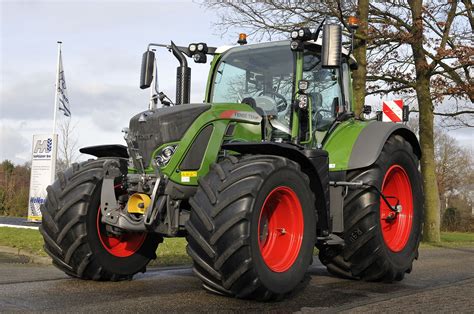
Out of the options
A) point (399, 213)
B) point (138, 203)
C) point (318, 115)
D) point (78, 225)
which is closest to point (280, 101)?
point (318, 115)

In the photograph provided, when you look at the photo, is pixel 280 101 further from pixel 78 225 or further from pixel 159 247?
pixel 159 247

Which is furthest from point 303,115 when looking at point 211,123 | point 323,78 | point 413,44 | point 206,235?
point 413,44

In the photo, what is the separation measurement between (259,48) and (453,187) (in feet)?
198

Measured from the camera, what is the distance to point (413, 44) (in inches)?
683

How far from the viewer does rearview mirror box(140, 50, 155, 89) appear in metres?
6.86

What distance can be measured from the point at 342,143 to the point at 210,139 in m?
1.93

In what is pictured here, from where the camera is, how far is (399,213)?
25.0 ft

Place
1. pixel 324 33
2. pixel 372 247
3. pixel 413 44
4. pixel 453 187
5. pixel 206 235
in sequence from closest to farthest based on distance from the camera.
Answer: pixel 206 235
pixel 324 33
pixel 372 247
pixel 413 44
pixel 453 187

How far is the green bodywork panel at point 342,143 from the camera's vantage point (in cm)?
688

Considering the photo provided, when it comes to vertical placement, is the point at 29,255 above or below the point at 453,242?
above

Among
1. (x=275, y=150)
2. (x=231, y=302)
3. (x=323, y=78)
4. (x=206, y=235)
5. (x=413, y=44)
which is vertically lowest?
(x=231, y=302)

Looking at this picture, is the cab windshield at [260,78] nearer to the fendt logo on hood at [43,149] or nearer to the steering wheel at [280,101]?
the steering wheel at [280,101]

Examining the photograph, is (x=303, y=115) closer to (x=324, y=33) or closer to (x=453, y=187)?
(x=324, y=33)

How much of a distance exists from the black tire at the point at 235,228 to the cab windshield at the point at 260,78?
146 cm
